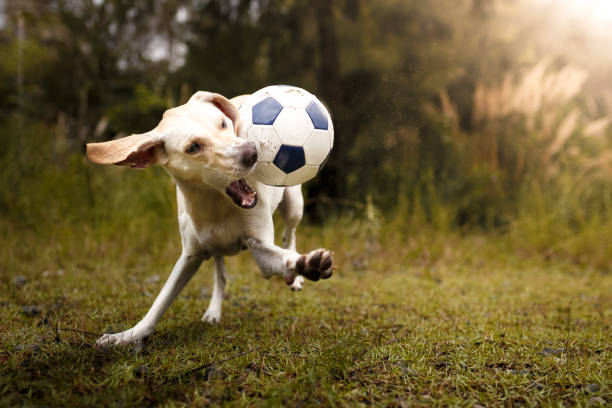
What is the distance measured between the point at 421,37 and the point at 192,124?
7194 mm

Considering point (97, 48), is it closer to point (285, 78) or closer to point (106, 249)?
point (285, 78)

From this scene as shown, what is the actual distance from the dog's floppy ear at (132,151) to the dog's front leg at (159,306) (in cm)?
71

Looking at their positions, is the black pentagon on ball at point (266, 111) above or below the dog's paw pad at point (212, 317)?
above

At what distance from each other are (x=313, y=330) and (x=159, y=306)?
1034 millimetres

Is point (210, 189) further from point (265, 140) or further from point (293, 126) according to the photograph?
point (293, 126)

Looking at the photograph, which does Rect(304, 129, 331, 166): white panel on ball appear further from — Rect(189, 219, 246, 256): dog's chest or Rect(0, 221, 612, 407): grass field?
Rect(0, 221, 612, 407): grass field

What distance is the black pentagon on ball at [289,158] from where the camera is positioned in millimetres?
2621

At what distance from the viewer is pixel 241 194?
2.57 meters

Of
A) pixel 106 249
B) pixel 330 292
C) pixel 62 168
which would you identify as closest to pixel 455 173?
pixel 330 292

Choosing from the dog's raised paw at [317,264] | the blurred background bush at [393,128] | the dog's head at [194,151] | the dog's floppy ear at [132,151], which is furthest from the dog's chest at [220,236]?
the blurred background bush at [393,128]

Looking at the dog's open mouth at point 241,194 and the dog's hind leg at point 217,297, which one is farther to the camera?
the dog's hind leg at point 217,297

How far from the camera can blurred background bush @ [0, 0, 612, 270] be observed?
6367mm

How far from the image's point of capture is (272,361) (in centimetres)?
262

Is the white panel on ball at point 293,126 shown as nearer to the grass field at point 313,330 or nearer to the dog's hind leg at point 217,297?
the grass field at point 313,330
